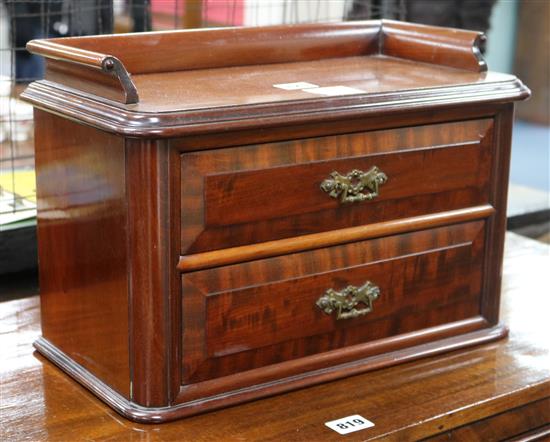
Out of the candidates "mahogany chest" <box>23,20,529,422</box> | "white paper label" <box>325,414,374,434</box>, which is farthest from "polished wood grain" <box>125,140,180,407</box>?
"white paper label" <box>325,414,374,434</box>

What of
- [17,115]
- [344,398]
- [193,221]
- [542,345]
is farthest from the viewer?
[17,115]

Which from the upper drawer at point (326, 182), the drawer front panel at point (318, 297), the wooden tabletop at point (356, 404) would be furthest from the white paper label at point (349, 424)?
the upper drawer at point (326, 182)

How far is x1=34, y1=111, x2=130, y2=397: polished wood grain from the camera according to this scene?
131cm

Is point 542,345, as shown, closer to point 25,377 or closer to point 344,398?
point 344,398

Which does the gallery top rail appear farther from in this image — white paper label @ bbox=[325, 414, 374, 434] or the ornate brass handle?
white paper label @ bbox=[325, 414, 374, 434]

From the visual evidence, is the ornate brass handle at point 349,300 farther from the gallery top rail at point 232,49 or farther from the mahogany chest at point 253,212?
the gallery top rail at point 232,49

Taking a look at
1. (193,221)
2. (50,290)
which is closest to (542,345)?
(193,221)

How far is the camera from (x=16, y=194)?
1.96 metres

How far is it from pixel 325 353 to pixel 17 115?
37.1 inches

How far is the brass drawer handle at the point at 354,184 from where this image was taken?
139 cm

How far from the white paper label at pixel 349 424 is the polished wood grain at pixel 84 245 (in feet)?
0.88

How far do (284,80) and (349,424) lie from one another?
0.49m

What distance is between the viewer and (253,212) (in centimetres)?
134

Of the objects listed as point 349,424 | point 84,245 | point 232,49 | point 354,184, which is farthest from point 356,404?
point 232,49
